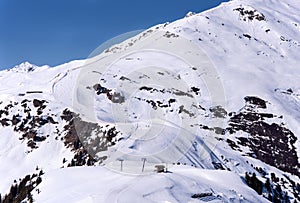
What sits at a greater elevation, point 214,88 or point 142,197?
point 214,88

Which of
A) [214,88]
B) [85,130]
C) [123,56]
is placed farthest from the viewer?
[123,56]

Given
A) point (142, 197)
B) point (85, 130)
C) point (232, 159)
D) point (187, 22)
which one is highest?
point (187, 22)

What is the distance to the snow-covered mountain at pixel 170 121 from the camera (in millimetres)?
39094

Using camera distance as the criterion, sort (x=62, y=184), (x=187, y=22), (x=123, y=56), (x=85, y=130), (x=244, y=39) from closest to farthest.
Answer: (x=62, y=184), (x=85, y=130), (x=123, y=56), (x=244, y=39), (x=187, y=22)

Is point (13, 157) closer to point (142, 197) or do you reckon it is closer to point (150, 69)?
point (142, 197)

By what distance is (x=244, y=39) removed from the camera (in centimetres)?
17200

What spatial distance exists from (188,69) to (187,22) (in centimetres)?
4772

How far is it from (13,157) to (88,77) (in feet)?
165

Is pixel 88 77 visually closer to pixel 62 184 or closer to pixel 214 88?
pixel 214 88

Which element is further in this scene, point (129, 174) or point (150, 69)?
point (150, 69)

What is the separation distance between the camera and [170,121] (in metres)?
96.5

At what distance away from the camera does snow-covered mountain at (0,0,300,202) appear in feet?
128

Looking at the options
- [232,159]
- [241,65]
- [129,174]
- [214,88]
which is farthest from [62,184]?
[241,65]

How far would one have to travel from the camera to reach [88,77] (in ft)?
405
